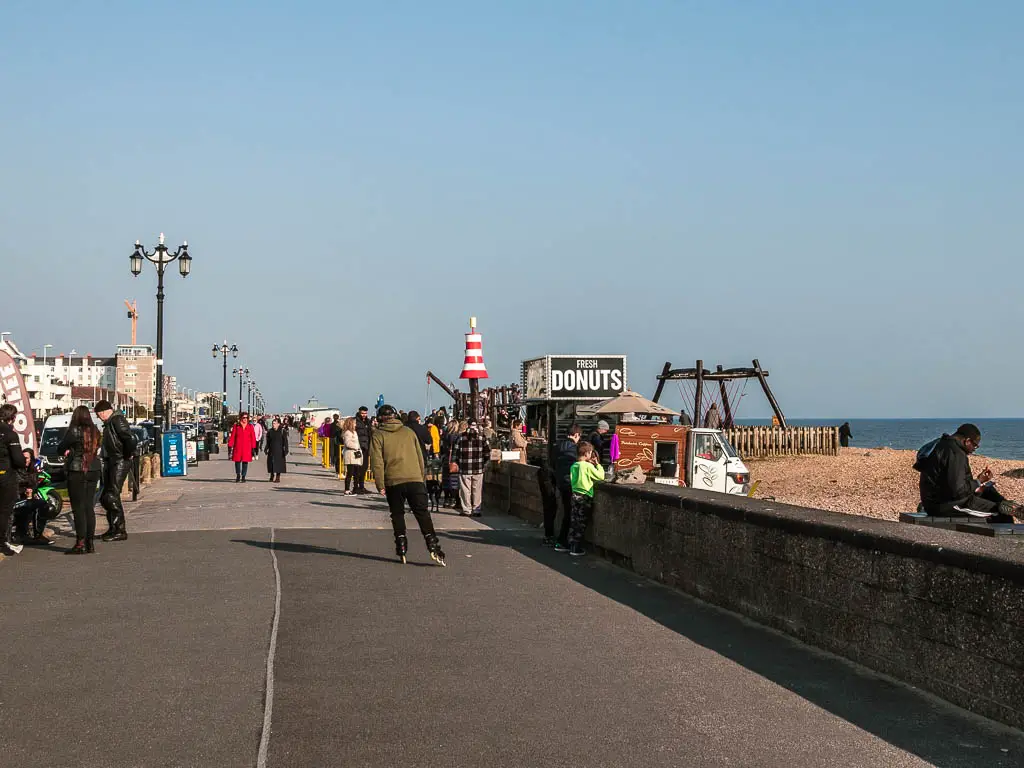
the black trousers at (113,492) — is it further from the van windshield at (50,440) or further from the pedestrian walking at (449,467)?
the van windshield at (50,440)

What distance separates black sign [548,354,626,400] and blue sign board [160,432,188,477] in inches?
632

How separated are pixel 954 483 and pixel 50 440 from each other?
2685cm

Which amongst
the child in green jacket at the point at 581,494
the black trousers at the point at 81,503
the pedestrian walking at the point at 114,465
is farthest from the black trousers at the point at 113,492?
the child in green jacket at the point at 581,494

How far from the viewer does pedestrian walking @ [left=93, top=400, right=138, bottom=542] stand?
1534 cm

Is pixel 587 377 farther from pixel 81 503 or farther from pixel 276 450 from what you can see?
pixel 81 503

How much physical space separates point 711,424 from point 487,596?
3909 centimetres

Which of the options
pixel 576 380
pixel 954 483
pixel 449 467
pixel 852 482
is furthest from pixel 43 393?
pixel 954 483

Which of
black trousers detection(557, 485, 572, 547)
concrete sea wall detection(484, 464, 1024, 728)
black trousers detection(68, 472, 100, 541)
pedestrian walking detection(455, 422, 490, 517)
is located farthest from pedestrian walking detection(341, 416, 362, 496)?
concrete sea wall detection(484, 464, 1024, 728)

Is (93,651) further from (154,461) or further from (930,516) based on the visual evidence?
(154,461)

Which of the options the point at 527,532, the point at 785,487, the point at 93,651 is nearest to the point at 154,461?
the point at 527,532

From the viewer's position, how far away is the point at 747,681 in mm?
7324

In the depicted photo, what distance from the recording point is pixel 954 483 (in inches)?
420

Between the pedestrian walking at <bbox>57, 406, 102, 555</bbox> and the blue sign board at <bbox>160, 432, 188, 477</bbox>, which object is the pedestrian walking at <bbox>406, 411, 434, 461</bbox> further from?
the blue sign board at <bbox>160, 432, 188, 477</bbox>

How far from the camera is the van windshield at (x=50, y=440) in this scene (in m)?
31.2
